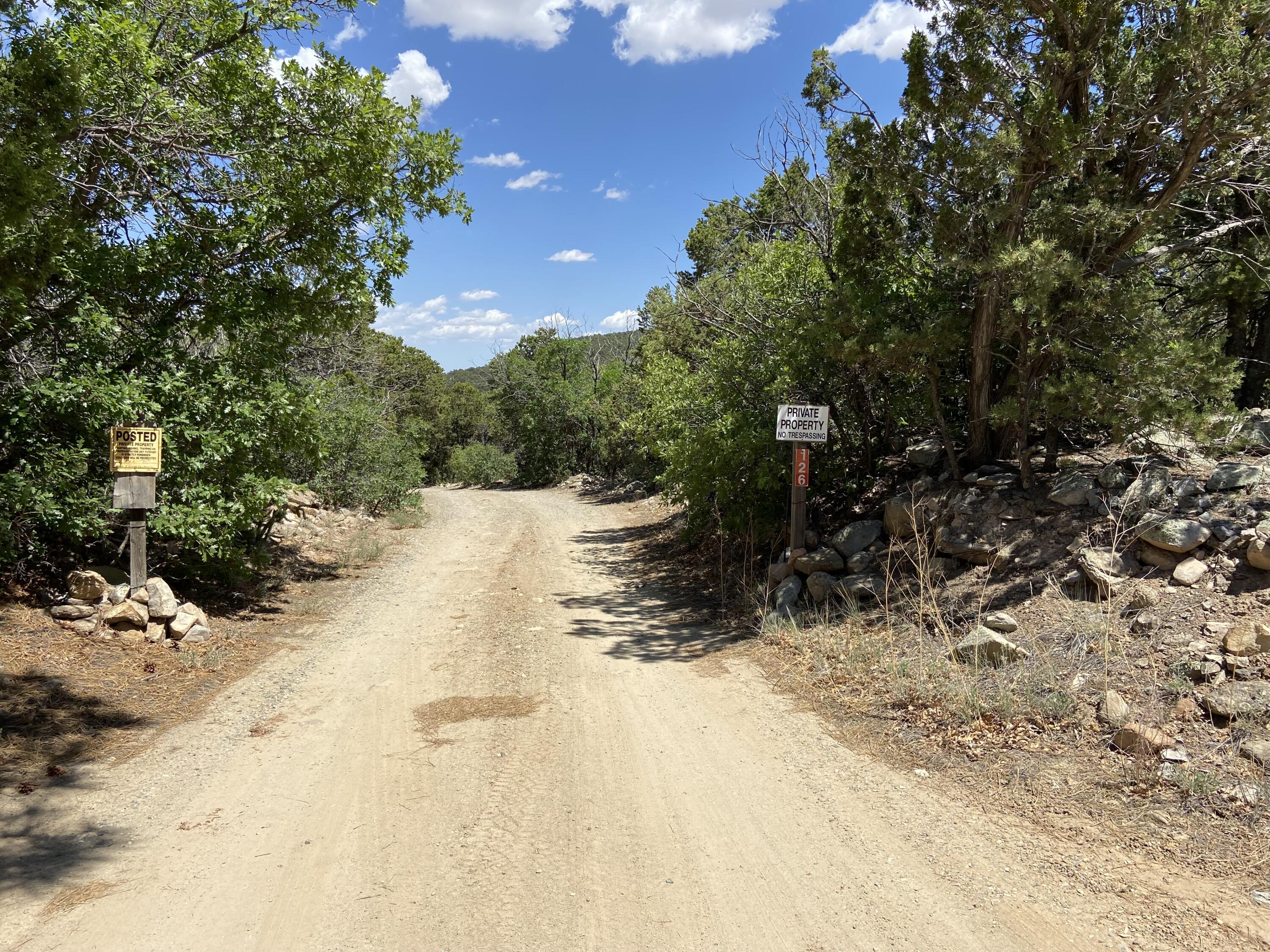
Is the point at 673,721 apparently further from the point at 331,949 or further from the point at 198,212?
the point at 198,212

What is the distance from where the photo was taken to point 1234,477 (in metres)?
6.39

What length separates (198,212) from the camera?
26.5 ft

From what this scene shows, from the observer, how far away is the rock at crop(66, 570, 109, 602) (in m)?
7.06

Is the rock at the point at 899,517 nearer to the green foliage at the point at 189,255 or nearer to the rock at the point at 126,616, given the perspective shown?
the green foliage at the point at 189,255

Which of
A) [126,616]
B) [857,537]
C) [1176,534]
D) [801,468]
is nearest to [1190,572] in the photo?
[1176,534]

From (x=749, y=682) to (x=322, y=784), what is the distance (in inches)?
144

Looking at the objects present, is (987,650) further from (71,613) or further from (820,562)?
(71,613)

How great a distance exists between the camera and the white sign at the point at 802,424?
8867 millimetres

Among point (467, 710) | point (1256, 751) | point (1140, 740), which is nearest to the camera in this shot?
point (1256, 751)

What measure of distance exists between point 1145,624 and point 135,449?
8.73 meters

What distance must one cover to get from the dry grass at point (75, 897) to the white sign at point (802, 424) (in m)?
7.24

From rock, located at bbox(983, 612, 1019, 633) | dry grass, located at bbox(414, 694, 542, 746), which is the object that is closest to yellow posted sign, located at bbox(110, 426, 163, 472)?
dry grass, located at bbox(414, 694, 542, 746)

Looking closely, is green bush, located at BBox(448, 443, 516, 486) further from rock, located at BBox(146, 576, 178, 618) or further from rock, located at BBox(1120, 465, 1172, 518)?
rock, located at BBox(1120, 465, 1172, 518)

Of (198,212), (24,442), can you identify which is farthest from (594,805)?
(198,212)
